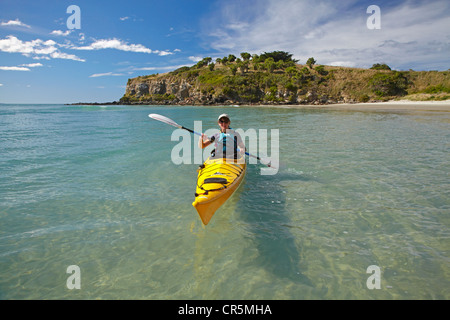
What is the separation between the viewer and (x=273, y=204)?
628cm

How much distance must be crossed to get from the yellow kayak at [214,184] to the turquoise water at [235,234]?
2.06 feet

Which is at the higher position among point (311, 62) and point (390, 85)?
point (311, 62)

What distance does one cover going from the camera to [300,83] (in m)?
83.2

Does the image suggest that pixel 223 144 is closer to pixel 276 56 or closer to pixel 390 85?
pixel 390 85

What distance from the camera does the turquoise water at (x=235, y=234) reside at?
3.65 m

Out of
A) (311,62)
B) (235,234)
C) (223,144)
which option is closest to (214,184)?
(235,234)

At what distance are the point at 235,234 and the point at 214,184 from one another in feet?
4.07

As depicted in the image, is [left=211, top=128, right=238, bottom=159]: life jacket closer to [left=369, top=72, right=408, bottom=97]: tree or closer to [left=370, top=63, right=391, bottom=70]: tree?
[left=369, top=72, right=408, bottom=97]: tree

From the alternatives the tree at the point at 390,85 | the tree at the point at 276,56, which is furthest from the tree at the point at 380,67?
the tree at the point at 276,56

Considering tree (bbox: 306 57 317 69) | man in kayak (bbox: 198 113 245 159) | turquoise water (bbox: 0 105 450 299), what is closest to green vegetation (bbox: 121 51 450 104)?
tree (bbox: 306 57 317 69)

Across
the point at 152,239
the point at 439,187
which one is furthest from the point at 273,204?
the point at 439,187

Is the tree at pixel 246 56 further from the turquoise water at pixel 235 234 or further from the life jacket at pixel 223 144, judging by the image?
the life jacket at pixel 223 144
